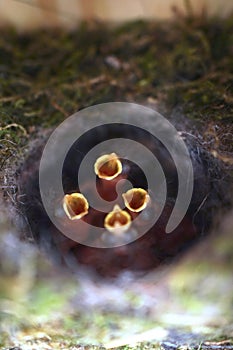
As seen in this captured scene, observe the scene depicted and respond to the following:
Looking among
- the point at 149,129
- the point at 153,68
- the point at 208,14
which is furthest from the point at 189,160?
the point at 208,14

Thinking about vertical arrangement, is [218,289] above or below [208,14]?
below

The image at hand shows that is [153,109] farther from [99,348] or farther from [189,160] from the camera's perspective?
[99,348]

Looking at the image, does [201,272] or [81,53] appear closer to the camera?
[201,272]

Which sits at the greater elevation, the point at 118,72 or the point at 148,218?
the point at 118,72

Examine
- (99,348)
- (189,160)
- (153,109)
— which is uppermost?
(153,109)

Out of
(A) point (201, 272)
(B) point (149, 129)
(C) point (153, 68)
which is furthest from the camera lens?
(B) point (149, 129)

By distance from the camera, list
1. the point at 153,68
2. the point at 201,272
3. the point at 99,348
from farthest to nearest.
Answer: the point at 153,68 < the point at 99,348 < the point at 201,272

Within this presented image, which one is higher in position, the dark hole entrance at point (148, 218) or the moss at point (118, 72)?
the moss at point (118, 72)

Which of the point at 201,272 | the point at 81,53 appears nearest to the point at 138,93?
the point at 81,53

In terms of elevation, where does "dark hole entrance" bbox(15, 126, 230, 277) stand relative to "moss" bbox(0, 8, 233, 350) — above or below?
below

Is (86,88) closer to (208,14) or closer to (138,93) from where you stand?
(138,93)
